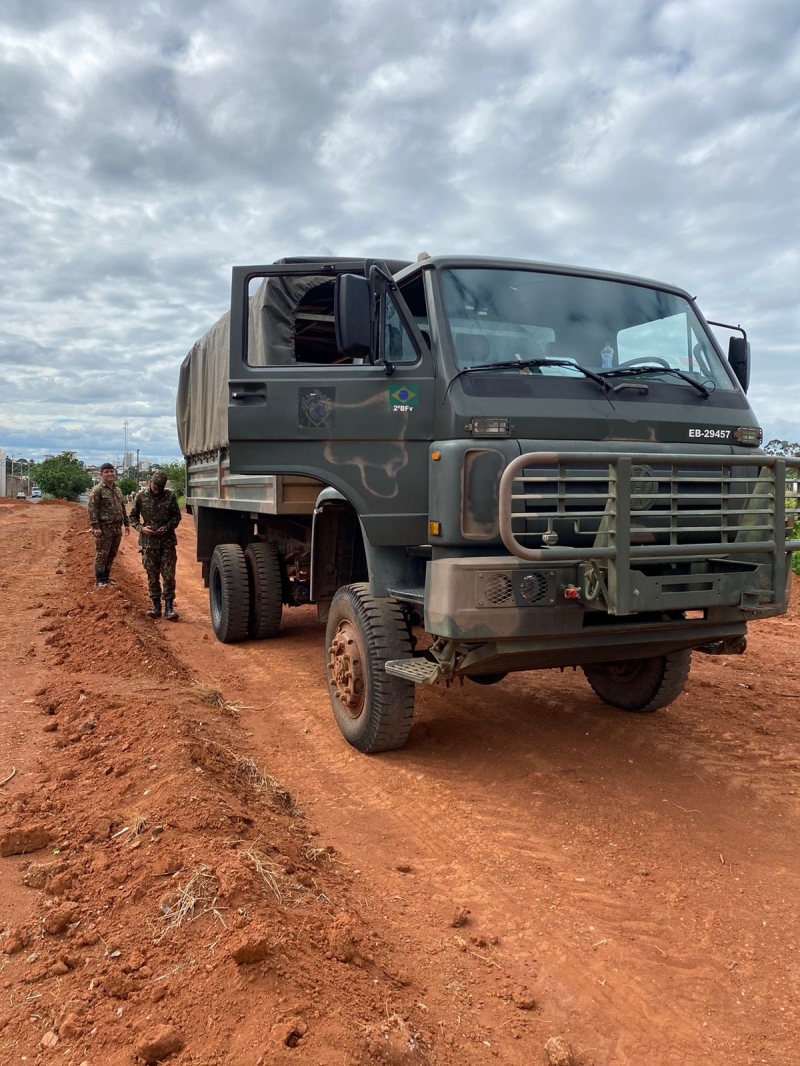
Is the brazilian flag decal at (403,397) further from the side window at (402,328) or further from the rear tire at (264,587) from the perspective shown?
the rear tire at (264,587)

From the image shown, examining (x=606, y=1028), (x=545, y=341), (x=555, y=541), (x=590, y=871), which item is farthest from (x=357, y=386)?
(x=606, y=1028)

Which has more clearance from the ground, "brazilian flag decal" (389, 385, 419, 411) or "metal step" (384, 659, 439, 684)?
"brazilian flag decal" (389, 385, 419, 411)

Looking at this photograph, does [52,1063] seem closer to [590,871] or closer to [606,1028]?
[606,1028]

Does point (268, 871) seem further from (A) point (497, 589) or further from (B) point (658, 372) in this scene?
(B) point (658, 372)

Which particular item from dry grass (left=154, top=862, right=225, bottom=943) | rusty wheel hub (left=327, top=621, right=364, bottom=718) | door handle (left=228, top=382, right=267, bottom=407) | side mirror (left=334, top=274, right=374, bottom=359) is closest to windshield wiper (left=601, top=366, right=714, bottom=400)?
side mirror (left=334, top=274, right=374, bottom=359)

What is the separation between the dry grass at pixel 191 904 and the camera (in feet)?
8.25

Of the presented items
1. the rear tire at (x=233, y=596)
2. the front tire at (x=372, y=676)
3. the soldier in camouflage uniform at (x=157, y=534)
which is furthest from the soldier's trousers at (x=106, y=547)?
the front tire at (x=372, y=676)

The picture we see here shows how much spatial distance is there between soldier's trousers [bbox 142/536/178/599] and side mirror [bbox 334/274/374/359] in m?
5.76

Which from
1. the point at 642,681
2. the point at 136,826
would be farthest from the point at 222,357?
the point at 136,826

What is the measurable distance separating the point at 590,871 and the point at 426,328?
287 centimetres

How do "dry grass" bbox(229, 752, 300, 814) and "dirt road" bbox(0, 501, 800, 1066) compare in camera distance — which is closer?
"dirt road" bbox(0, 501, 800, 1066)

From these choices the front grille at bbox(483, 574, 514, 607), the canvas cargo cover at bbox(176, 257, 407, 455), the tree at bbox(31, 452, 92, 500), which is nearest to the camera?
the front grille at bbox(483, 574, 514, 607)

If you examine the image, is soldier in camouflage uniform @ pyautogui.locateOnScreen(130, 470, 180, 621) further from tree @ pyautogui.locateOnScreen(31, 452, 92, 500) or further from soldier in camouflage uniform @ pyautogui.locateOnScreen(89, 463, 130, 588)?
tree @ pyautogui.locateOnScreen(31, 452, 92, 500)

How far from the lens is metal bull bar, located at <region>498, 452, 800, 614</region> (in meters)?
3.48
